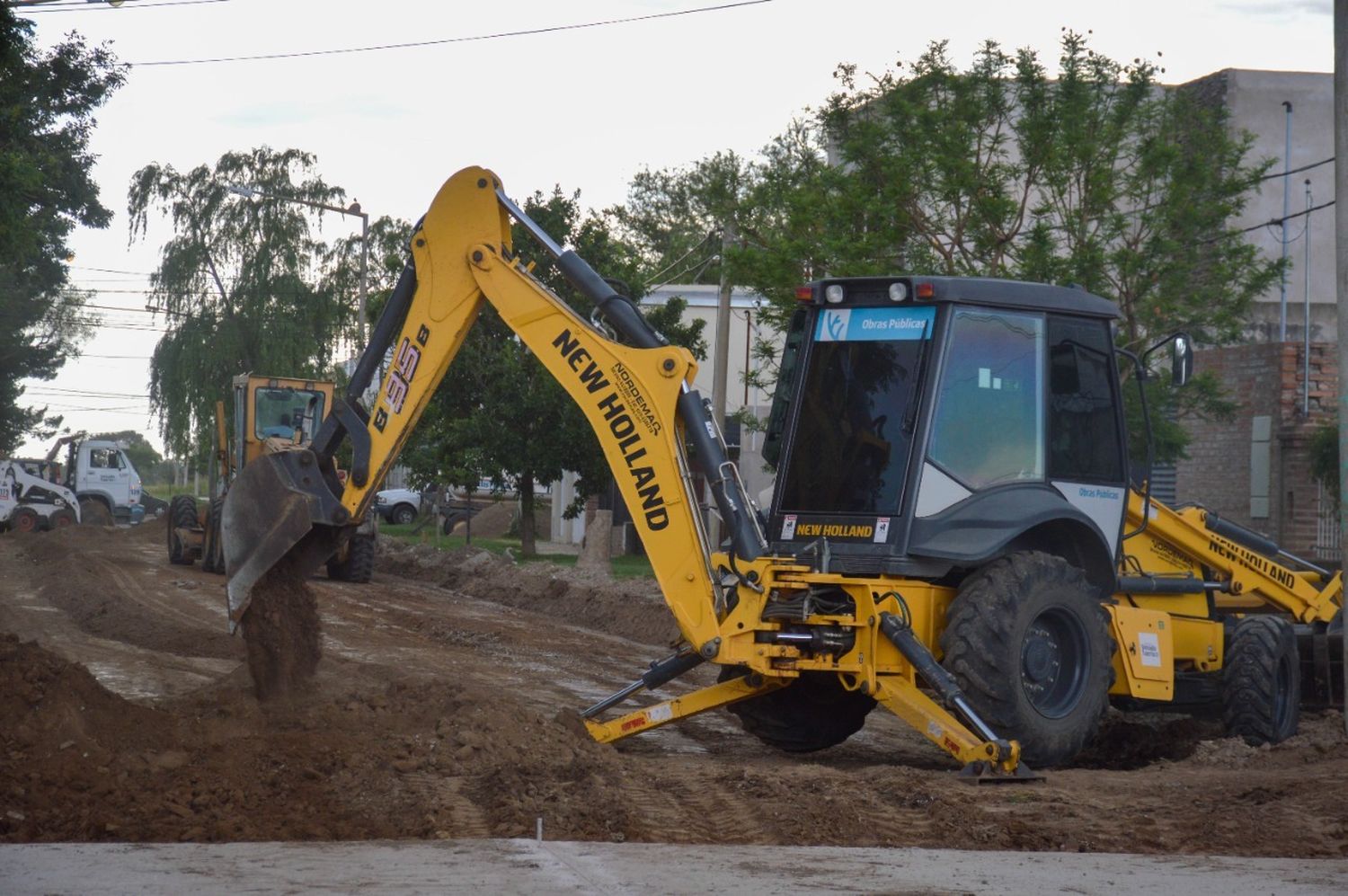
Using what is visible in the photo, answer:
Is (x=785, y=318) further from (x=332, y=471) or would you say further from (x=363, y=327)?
(x=363, y=327)

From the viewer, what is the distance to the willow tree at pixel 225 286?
48.8 m

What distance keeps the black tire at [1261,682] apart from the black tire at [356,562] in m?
17.3

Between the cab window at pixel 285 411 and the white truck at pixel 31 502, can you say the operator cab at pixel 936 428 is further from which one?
the white truck at pixel 31 502

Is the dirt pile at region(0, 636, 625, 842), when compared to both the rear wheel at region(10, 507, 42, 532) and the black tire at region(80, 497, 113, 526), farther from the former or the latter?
the black tire at region(80, 497, 113, 526)

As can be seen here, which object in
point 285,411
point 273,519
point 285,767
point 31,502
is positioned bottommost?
point 285,767

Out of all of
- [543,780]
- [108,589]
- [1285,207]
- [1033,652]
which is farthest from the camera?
[1285,207]

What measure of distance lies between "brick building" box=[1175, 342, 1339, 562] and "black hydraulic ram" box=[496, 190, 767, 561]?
1795 centimetres

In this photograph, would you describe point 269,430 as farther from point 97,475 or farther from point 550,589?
point 97,475

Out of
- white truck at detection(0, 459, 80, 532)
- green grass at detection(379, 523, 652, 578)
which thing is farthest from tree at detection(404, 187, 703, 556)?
white truck at detection(0, 459, 80, 532)

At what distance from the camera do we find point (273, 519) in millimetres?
9531

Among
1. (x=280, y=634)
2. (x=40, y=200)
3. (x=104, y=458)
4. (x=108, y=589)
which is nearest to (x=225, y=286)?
(x=104, y=458)

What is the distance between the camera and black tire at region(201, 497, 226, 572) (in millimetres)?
24906

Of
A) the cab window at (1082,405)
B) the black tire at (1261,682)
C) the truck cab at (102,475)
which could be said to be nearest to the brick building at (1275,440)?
the black tire at (1261,682)

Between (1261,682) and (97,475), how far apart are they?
39.2 m
